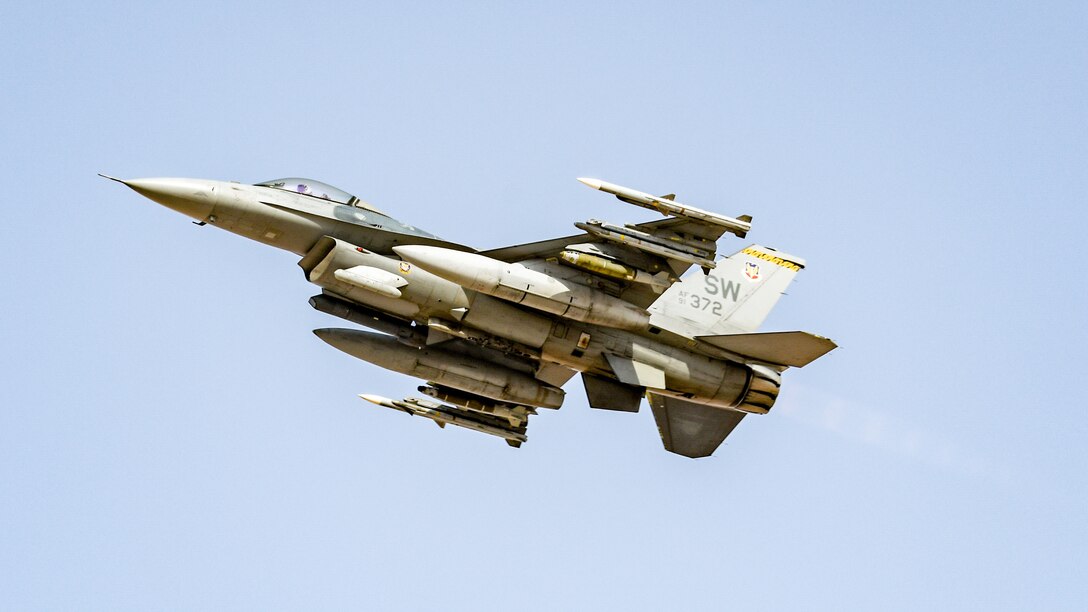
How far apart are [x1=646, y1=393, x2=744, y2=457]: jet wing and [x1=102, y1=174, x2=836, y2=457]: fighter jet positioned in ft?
0.08

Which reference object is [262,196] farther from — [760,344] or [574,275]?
[760,344]

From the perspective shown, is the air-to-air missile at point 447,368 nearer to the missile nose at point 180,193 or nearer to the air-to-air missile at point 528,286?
the air-to-air missile at point 528,286

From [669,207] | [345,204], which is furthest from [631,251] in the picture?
[345,204]

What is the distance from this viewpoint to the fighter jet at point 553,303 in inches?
725

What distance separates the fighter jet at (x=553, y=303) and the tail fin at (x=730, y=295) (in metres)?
0.02

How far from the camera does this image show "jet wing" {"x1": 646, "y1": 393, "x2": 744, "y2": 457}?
22.2m

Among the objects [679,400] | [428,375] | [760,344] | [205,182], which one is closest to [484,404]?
[428,375]

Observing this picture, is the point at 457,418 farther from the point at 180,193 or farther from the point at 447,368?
the point at 180,193

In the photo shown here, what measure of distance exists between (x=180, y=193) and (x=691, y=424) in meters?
9.22

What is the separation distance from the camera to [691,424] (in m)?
22.2

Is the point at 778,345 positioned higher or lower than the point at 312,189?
lower

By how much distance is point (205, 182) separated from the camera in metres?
18.3

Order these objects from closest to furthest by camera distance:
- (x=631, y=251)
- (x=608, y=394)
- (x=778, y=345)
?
(x=631, y=251) → (x=778, y=345) → (x=608, y=394)

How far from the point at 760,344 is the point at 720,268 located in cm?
221
